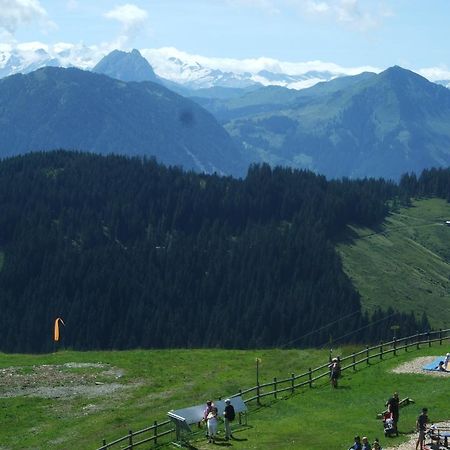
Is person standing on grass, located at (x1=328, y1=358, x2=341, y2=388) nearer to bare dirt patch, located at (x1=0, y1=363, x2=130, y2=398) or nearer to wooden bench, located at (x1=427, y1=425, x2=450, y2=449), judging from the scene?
wooden bench, located at (x1=427, y1=425, x2=450, y2=449)

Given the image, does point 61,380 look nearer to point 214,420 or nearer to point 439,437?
point 214,420

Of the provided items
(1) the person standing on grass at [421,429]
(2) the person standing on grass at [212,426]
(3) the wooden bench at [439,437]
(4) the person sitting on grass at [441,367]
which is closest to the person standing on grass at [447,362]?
(4) the person sitting on grass at [441,367]

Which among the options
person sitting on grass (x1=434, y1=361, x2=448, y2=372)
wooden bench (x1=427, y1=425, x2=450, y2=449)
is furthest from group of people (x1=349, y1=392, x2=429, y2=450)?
person sitting on grass (x1=434, y1=361, x2=448, y2=372)

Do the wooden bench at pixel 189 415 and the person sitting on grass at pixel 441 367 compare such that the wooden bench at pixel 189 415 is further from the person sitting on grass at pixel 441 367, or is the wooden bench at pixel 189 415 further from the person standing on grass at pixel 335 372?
the person sitting on grass at pixel 441 367

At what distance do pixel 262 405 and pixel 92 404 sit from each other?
50.0 ft

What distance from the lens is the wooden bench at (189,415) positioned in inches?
1915

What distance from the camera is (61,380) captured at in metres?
71.8

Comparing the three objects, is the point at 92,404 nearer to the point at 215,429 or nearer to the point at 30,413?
the point at 30,413

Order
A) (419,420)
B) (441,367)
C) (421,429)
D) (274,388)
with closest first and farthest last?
(421,429)
(419,420)
(274,388)
(441,367)

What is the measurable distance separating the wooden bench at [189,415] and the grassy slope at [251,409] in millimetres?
1128

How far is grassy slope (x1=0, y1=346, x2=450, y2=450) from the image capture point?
1934 inches

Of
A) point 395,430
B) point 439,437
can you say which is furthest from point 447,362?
point 439,437

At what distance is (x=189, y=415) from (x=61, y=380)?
24582 mm

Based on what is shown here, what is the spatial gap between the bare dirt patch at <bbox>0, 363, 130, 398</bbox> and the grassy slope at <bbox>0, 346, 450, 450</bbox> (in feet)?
4.94
